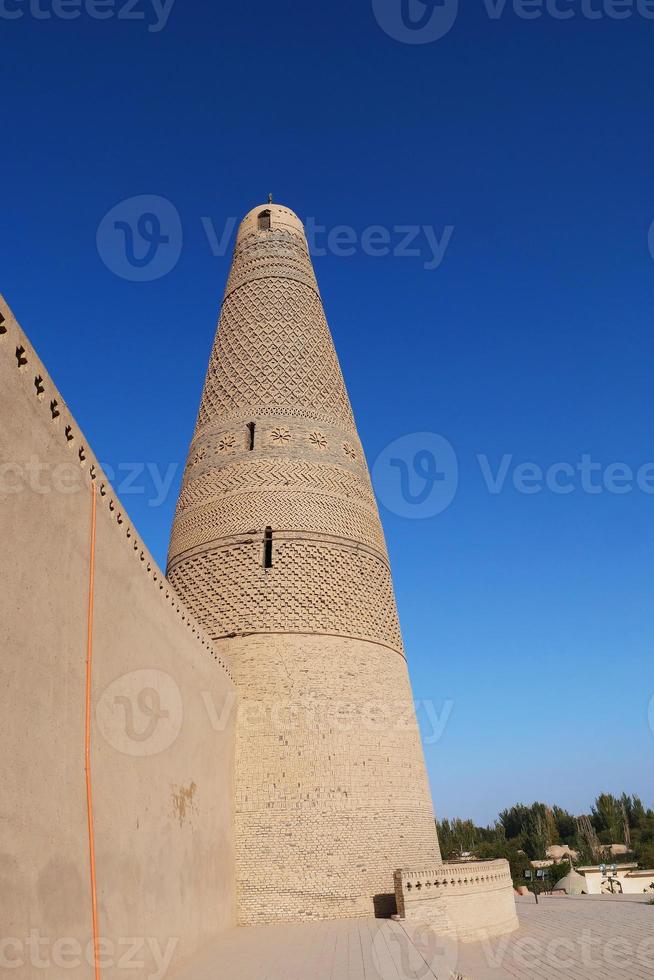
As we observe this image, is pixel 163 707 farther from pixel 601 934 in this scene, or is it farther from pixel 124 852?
pixel 601 934

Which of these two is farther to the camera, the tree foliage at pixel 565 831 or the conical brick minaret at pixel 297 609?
the tree foliage at pixel 565 831

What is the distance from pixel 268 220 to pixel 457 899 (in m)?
9.82

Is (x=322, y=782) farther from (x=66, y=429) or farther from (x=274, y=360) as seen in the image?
(x=274, y=360)

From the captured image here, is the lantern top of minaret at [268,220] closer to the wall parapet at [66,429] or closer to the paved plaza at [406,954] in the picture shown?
the wall parapet at [66,429]

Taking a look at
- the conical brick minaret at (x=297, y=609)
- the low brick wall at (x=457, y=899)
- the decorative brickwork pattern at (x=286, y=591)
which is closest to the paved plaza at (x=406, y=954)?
the low brick wall at (x=457, y=899)

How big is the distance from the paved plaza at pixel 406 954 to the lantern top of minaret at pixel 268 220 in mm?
9648

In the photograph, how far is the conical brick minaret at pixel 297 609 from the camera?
296 inches

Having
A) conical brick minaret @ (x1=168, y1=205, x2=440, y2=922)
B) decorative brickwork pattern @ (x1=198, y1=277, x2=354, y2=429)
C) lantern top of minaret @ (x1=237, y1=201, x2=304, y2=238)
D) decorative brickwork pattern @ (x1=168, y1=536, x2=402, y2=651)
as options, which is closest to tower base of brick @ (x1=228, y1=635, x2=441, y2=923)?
conical brick minaret @ (x1=168, y1=205, x2=440, y2=922)

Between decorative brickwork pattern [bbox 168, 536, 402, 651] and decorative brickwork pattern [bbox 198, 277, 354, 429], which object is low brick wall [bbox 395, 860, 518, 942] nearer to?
decorative brickwork pattern [bbox 168, 536, 402, 651]

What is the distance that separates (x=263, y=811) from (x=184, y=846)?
1952 mm

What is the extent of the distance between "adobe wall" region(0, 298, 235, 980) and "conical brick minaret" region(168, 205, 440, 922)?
1424 millimetres

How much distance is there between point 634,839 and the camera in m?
38.4

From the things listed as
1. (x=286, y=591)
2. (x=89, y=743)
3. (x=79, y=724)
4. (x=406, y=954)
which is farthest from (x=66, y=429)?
(x=286, y=591)

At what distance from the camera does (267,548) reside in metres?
9.07
